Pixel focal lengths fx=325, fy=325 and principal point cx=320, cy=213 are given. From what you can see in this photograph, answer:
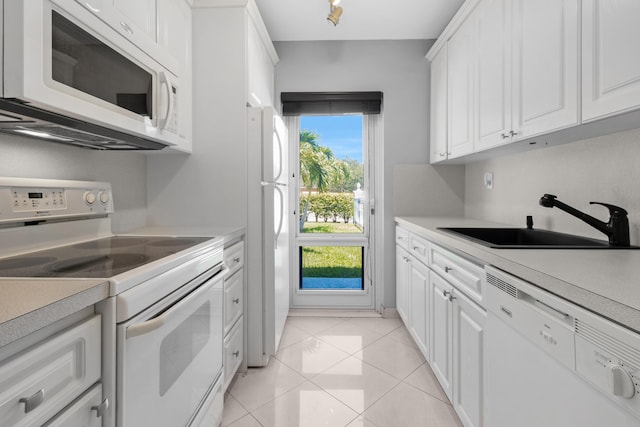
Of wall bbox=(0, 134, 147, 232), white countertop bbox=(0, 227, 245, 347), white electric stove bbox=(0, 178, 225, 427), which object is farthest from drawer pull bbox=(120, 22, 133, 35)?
white countertop bbox=(0, 227, 245, 347)

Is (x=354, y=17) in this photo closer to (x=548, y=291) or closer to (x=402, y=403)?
(x=548, y=291)

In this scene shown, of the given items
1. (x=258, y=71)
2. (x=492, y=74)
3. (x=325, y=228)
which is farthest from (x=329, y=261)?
(x=492, y=74)

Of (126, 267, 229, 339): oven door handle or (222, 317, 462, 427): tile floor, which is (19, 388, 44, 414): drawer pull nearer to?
(126, 267, 229, 339): oven door handle

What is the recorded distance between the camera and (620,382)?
62cm

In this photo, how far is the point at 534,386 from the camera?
2.99ft

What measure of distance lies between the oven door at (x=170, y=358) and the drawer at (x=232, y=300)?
0.27 meters

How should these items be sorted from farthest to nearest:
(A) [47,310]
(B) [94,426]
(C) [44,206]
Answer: (C) [44,206] → (B) [94,426] → (A) [47,310]

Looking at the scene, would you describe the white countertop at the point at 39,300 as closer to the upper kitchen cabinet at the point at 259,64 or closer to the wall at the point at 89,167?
the wall at the point at 89,167

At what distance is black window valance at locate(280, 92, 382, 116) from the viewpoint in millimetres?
3014

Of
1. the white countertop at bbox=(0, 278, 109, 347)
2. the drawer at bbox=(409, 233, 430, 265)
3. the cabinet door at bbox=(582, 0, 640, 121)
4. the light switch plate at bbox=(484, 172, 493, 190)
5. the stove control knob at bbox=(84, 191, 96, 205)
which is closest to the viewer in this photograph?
the white countertop at bbox=(0, 278, 109, 347)

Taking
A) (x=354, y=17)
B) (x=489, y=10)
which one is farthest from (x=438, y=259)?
(x=354, y=17)

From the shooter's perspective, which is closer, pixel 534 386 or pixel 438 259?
pixel 534 386

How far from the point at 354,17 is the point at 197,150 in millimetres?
1670

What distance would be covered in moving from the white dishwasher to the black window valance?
86.8 inches
